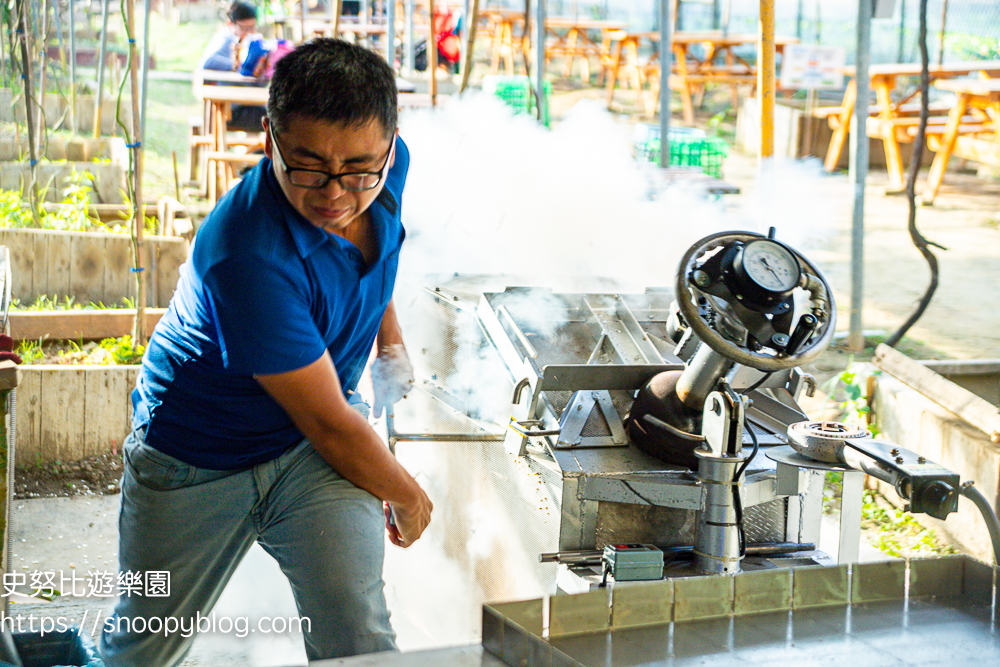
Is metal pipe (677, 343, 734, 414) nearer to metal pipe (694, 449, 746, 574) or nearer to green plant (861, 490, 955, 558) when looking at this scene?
metal pipe (694, 449, 746, 574)

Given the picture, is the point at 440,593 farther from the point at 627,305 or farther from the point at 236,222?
the point at 236,222

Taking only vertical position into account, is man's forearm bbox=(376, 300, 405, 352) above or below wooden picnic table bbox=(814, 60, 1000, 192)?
below

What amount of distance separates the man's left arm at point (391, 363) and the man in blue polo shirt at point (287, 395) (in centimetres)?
21

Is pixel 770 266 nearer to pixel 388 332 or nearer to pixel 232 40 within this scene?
pixel 388 332

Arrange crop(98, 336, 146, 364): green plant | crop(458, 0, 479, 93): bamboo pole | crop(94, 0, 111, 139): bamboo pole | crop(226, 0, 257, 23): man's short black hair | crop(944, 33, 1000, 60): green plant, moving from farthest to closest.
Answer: crop(944, 33, 1000, 60): green plant < crop(226, 0, 257, 23): man's short black hair < crop(94, 0, 111, 139): bamboo pole < crop(458, 0, 479, 93): bamboo pole < crop(98, 336, 146, 364): green plant

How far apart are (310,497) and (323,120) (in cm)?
87

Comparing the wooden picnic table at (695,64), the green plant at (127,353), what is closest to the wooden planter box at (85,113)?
the green plant at (127,353)

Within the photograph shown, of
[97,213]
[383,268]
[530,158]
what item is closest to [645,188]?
[530,158]

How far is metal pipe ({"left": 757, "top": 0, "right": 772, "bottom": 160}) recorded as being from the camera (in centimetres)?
434

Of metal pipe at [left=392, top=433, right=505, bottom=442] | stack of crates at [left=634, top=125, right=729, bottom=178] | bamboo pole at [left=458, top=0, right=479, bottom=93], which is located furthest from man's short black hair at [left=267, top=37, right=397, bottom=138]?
stack of crates at [left=634, top=125, right=729, bottom=178]

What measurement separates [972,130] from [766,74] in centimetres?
756

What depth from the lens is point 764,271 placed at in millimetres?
2395

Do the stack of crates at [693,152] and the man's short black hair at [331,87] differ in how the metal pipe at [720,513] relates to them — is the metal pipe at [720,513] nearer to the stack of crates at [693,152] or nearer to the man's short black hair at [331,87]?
the man's short black hair at [331,87]

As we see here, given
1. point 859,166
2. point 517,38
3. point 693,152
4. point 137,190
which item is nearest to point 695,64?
point 517,38
